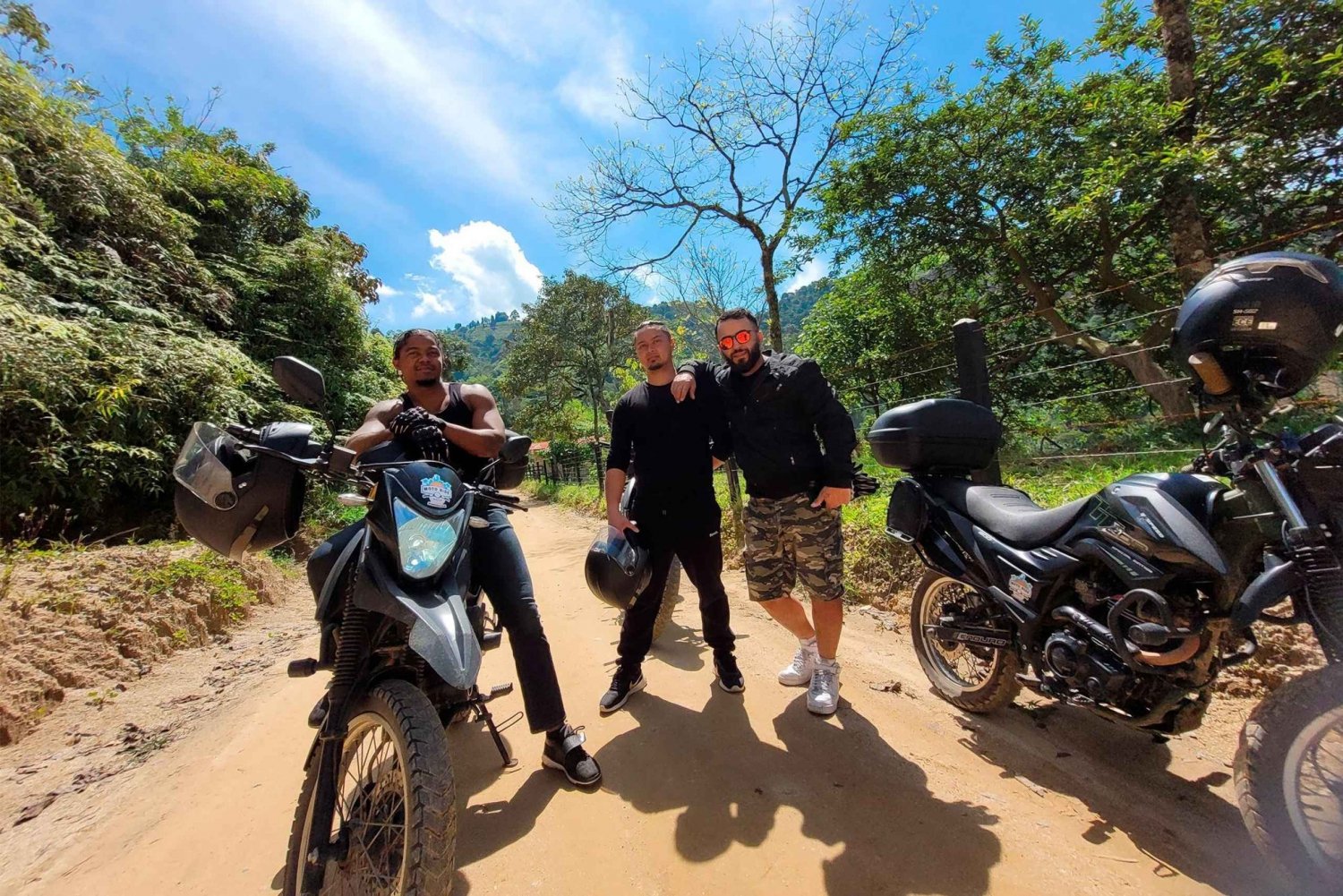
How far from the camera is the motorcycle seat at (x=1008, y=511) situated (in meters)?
1.94

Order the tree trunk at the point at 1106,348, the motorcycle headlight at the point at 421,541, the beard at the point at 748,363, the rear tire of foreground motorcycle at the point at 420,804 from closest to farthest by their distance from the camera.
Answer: the rear tire of foreground motorcycle at the point at 420,804 < the motorcycle headlight at the point at 421,541 < the beard at the point at 748,363 < the tree trunk at the point at 1106,348

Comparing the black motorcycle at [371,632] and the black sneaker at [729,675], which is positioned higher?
the black motorcycle at [371,632]

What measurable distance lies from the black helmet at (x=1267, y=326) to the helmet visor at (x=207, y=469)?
9.52 feet

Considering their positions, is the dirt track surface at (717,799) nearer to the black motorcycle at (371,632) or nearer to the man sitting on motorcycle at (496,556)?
the man sitting on motorcycle at (496,556)

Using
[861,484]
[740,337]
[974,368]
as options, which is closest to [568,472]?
[974,368]

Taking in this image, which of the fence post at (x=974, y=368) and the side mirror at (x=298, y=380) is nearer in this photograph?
the side mirror at (x=298, y=380)

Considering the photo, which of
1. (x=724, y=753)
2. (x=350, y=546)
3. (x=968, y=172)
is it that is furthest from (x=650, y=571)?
(x=968, y=172)

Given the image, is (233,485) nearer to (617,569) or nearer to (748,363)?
(617,569)

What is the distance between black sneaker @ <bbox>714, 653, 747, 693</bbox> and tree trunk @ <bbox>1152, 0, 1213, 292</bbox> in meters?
5.19

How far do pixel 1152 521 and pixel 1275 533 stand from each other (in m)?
0.25

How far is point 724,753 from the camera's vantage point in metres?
2.20

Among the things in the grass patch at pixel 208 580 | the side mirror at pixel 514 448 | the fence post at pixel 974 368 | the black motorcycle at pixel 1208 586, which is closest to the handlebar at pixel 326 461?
the side mirror at pixel 514 448

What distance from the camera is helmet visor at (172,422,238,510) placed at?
156cm

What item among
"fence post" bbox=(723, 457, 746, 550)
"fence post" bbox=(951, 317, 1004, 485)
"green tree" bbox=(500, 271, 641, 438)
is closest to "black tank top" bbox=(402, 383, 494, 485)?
"fence post" bbox=(951, 317, 1004, 485)
